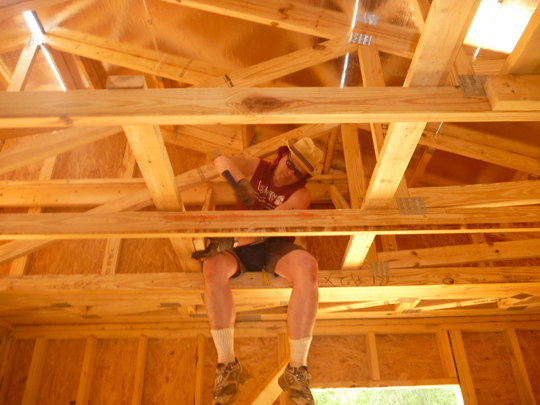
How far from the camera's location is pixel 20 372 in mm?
3564

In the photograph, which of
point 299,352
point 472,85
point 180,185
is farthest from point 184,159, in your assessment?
point 472,85

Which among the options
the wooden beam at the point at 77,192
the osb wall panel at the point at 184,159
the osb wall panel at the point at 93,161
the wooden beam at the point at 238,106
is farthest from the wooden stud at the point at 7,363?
the wooden beam at the point at 238,106

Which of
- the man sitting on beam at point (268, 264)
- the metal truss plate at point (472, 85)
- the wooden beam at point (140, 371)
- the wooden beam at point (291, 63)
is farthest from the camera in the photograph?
the wooden beam at point (140, 371)

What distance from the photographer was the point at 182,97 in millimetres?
1544

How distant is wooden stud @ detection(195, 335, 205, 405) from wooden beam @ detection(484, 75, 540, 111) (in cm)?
297

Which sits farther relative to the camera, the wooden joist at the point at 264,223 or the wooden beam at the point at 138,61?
the wooden beam at the point at 138,61

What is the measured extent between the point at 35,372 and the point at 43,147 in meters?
2.21

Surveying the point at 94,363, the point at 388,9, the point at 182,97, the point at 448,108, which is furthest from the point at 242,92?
the point at 94,363

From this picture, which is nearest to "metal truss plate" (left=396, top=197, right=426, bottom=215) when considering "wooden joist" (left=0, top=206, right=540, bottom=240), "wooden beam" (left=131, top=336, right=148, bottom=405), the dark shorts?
"wooden joist" (left=0, top=206, right=540, bottom=240)

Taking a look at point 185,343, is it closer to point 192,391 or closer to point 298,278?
point 192,391

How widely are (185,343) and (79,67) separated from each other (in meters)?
2.73

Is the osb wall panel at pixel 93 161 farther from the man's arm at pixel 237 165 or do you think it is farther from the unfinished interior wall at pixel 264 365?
the man's arm at pixel 237 165

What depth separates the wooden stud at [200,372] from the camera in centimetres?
342

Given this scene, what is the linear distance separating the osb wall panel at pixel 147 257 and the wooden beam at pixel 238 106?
225 centimetres
